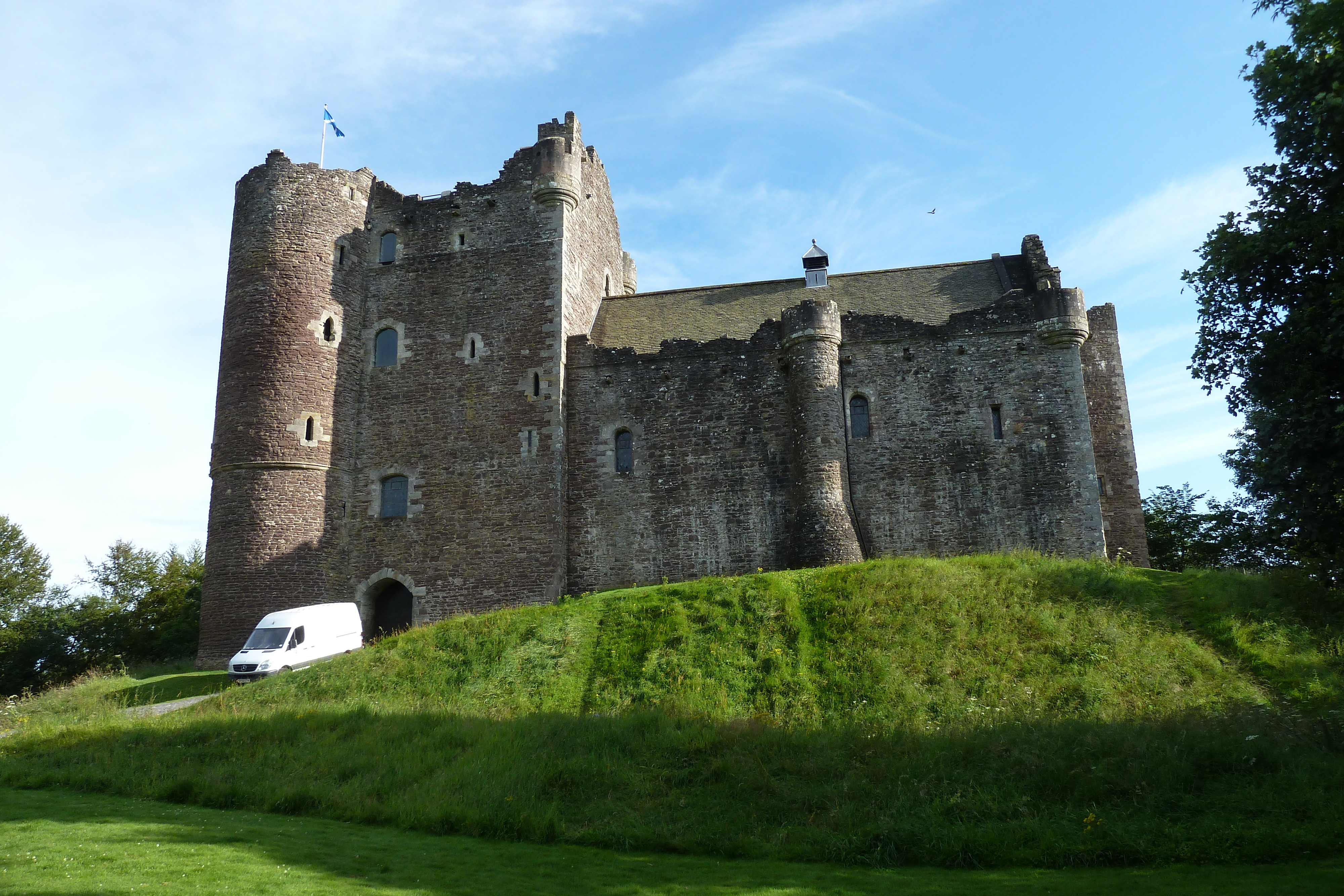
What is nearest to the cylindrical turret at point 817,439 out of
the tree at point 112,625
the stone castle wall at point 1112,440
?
the stone castle wall at point 1112,440

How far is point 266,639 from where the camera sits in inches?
846

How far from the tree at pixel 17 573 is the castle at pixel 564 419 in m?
16.7

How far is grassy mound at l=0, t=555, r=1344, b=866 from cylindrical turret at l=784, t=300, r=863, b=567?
220 centimetres

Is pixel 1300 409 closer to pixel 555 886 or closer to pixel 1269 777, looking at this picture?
pixel 1269 777

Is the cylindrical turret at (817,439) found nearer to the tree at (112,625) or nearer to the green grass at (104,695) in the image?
the green grass at (104,695)

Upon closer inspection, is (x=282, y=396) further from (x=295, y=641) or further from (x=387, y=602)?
(x=295, y=641)

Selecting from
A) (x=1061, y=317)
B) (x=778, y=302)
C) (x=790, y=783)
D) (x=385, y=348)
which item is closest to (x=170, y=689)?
(x=385, y=348)

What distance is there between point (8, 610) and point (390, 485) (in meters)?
19.8

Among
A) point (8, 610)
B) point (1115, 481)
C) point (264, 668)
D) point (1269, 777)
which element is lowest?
point (1269, 777)

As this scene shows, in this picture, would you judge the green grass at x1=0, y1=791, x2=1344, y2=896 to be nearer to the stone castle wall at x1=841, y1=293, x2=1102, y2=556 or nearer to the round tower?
the round tower

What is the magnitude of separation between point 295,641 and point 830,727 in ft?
44.9

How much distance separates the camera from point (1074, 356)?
80.8 feet

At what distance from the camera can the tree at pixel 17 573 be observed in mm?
35594

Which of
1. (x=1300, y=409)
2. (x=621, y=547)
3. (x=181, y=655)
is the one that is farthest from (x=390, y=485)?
(x=1300, y=409)
